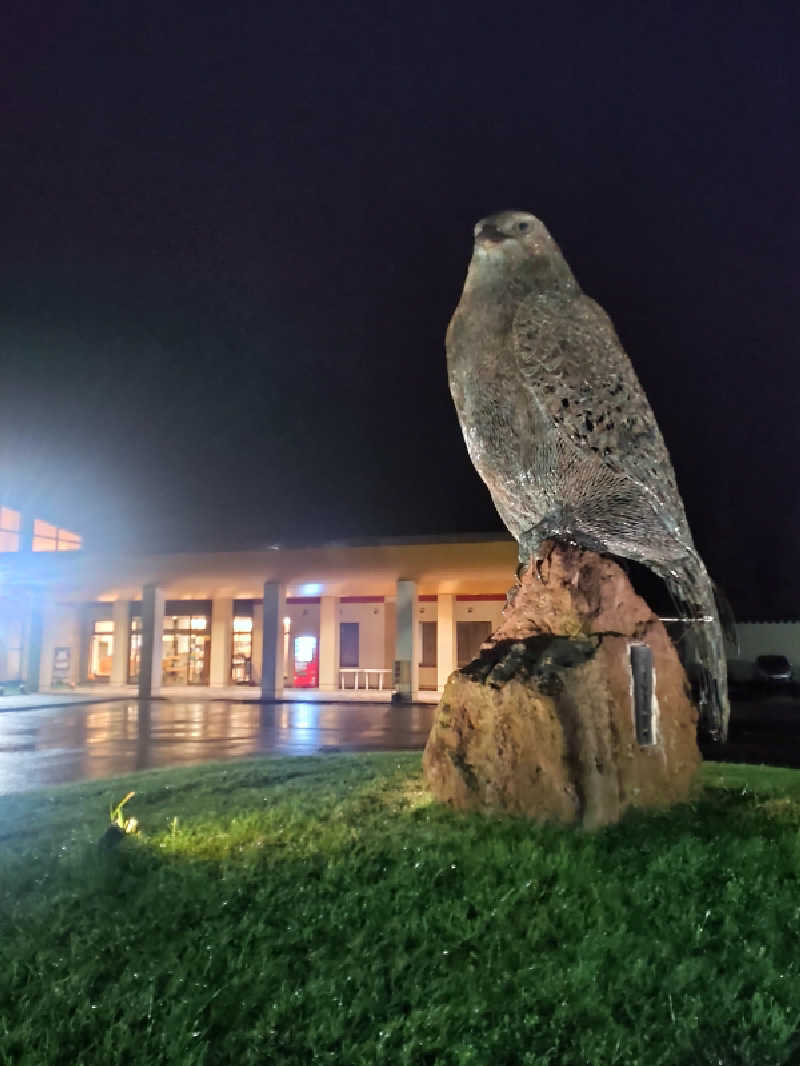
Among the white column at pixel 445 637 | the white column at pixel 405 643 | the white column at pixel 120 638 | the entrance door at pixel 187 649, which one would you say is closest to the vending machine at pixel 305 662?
the entrance door at pixel 187 649

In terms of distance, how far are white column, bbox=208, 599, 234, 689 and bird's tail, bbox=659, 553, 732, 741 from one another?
21575 mm

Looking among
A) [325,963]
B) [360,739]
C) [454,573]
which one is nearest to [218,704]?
[454,573]

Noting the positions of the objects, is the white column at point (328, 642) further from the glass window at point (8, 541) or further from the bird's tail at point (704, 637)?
the bird's tail at point (704, 637)

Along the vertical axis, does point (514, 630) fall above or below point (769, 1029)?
above

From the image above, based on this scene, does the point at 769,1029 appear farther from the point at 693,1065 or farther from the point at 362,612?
the point at 362,612

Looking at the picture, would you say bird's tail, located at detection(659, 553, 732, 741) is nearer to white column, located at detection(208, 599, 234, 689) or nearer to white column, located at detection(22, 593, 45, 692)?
white column, located at detection(208, 599, 234, 689)

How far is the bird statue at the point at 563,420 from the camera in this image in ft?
17.7

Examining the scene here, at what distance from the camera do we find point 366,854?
171 inches

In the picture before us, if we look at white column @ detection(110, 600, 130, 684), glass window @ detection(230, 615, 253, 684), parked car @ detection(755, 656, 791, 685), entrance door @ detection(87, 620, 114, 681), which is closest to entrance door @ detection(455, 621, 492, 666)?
glass window @ detection(230, 615, 253, 684)

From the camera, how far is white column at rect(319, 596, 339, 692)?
2427 centimetres

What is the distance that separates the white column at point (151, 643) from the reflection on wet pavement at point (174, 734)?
1.88m

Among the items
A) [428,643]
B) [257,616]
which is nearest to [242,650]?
[257,616]

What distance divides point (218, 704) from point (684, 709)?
53.9 ft

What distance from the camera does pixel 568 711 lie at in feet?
16.0
